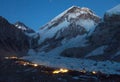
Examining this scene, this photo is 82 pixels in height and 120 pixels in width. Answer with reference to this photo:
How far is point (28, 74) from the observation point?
27.5 m

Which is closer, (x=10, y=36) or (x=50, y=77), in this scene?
(x=50, y=77)

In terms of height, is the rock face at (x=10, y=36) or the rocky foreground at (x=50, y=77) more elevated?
the rock face at (x=10, y=36)

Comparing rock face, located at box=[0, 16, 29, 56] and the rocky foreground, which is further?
rock face, located at box=[0, 16, 29, 56]

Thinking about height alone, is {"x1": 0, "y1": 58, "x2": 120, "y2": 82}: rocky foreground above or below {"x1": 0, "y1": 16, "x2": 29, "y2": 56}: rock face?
below

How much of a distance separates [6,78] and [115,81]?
6.94 m

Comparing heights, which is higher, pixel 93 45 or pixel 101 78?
pixel 93 45

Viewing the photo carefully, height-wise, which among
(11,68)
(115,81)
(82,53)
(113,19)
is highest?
(113,19)

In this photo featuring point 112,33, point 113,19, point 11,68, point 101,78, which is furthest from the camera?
point 113,19

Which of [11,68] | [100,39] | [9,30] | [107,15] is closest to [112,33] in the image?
[100,39]

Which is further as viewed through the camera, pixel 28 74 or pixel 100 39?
pixel 100 39

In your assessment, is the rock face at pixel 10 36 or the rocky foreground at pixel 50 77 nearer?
the rocky foreground at pixel 50 77

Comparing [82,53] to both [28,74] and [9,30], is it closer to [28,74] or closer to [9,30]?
[9,30]

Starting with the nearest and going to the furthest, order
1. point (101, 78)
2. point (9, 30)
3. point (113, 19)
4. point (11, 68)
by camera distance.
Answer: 1. point (101, 78)
2. point (11, 68)
3. point (9, 30)
4. point (113, 19)

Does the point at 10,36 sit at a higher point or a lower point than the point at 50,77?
higher
